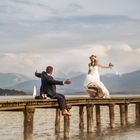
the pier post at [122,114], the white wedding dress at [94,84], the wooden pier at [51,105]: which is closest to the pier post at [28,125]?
the wooden pier at [51,105]

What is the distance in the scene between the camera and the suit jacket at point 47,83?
71.3 ft

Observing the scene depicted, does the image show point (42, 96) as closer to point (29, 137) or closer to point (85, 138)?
point (29, 137)

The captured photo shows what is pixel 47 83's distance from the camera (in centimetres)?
2211

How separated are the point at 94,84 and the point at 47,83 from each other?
355 inches

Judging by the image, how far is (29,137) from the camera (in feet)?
72.3

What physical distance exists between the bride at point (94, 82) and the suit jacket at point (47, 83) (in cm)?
790

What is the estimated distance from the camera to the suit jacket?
856 inches

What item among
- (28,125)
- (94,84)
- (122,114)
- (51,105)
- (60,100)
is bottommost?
(28,125)

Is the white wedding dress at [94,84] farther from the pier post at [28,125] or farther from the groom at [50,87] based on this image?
the pier post at [28,125]

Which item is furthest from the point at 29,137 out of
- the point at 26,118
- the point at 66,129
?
the point at 66,129

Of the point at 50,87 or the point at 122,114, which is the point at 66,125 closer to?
the point at 50,87

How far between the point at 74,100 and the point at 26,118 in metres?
5.86

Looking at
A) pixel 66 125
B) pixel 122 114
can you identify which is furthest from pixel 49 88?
pixel 122 114

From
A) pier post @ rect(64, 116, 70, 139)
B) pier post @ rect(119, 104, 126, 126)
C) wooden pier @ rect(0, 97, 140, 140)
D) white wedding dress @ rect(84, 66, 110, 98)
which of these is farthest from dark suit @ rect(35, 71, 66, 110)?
pier post @ rect(119, 104, 126, 126)
